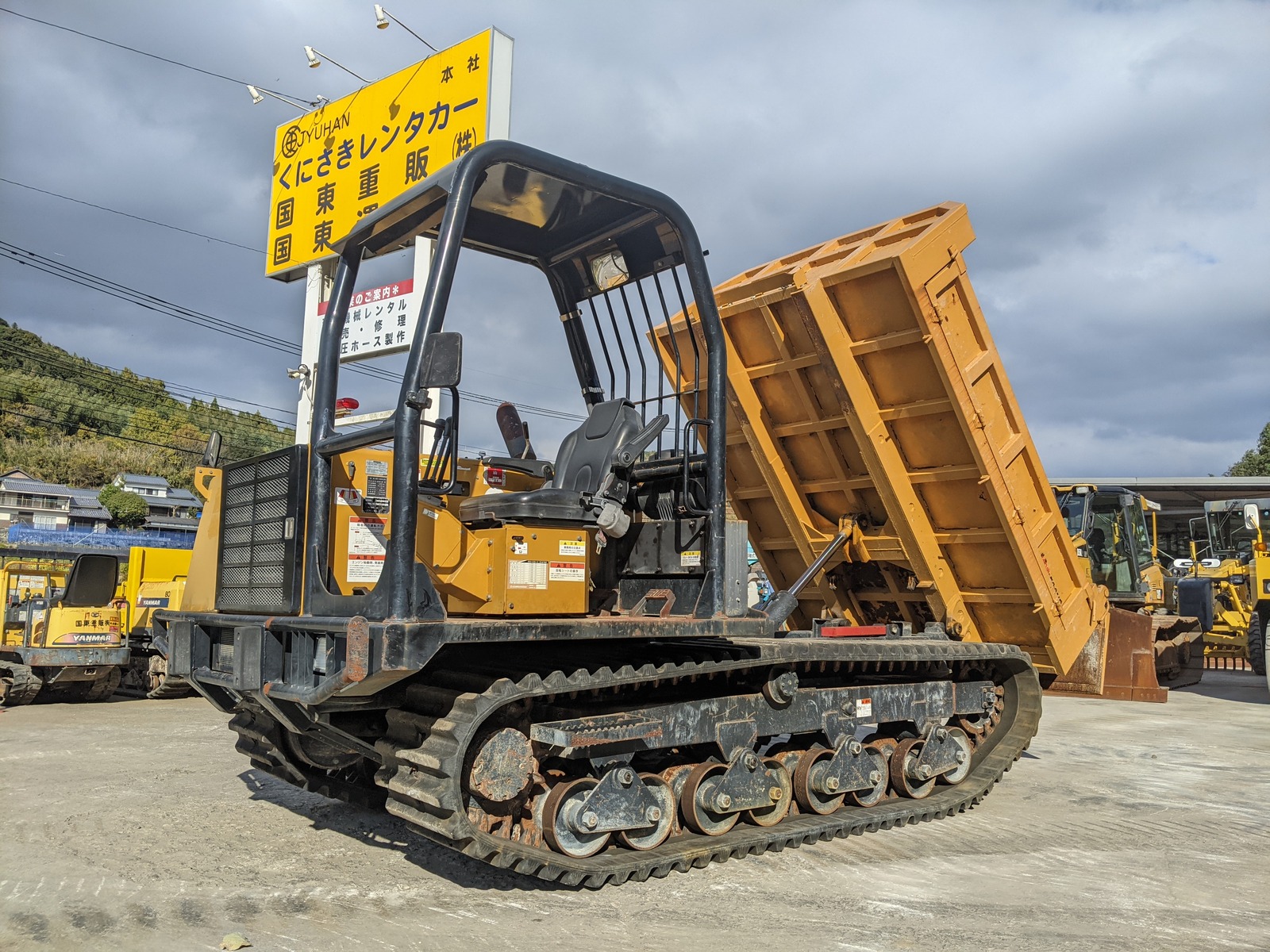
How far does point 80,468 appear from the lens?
5869cm

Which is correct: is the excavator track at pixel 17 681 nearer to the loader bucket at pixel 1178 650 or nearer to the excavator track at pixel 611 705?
the excavator track at pixel 611 705

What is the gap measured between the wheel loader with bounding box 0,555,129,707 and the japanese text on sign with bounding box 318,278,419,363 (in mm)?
5295

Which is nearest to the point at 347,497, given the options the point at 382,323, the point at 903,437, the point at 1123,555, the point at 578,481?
the point at 578,481

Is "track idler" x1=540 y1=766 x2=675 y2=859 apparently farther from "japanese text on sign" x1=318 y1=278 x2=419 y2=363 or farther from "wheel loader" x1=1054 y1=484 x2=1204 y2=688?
"wheel loader" x1=1054 y1=484 x2=1204 y2=688

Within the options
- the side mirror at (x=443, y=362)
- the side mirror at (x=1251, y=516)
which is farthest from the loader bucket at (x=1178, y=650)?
the side mirror at (x=443, y=362)

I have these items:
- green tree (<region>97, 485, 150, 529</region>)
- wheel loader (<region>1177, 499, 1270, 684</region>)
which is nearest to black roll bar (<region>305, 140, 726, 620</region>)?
wheel loader (<region>1177, 499, 1270, 684</region>)

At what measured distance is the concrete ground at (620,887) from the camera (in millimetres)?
3986

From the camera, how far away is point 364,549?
4.67 m

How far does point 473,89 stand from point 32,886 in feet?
25.3

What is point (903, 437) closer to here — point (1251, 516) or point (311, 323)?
point (311, 323)

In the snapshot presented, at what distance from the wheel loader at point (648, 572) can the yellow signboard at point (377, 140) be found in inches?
163

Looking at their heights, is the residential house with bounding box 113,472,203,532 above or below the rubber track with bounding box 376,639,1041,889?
above

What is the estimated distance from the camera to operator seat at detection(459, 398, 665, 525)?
4.46m

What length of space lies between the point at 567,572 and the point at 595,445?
1.06 metres
